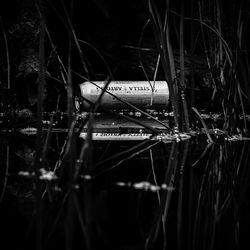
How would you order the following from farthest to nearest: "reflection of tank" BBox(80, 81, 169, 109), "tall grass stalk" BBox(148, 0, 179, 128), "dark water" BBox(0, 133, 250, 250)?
1. "reflection of tank" BBox(80, 81, 169, 109)
2. "tall grass stalk" BBox(148, 0, 179, 128)
3. "dark water" BBox(0, 133, 250, 250)

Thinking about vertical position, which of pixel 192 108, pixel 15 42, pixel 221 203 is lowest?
pixel 221 203

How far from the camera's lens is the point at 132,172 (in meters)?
0.77

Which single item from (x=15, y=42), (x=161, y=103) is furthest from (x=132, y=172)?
(x=15, y=42)

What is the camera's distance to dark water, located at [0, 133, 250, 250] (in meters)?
0.43

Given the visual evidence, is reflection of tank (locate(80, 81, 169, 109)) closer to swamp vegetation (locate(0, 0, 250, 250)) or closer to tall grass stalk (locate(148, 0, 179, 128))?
swamp vegetation (locate(0, 0, 250, 250))

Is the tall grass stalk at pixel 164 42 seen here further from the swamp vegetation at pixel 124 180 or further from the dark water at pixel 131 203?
the dark water at pixel 131 203

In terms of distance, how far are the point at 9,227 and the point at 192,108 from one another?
924mm

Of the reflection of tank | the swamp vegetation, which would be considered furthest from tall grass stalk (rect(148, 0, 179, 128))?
the reflection of tank

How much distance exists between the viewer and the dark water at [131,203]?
1.42 feet

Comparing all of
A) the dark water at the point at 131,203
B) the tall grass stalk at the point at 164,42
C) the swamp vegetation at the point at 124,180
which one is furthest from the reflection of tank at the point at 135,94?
the dark water at the point at 131,203

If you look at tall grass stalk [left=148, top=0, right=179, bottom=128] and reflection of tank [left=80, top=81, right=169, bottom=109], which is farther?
reflection of tank [left=80, top=81, right=169, bottom=109]

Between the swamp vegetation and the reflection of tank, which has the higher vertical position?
the reflection of tank

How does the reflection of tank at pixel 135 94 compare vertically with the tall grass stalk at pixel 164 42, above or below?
below

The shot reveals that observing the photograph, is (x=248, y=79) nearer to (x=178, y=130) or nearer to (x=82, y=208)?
(x=178, y=130)
